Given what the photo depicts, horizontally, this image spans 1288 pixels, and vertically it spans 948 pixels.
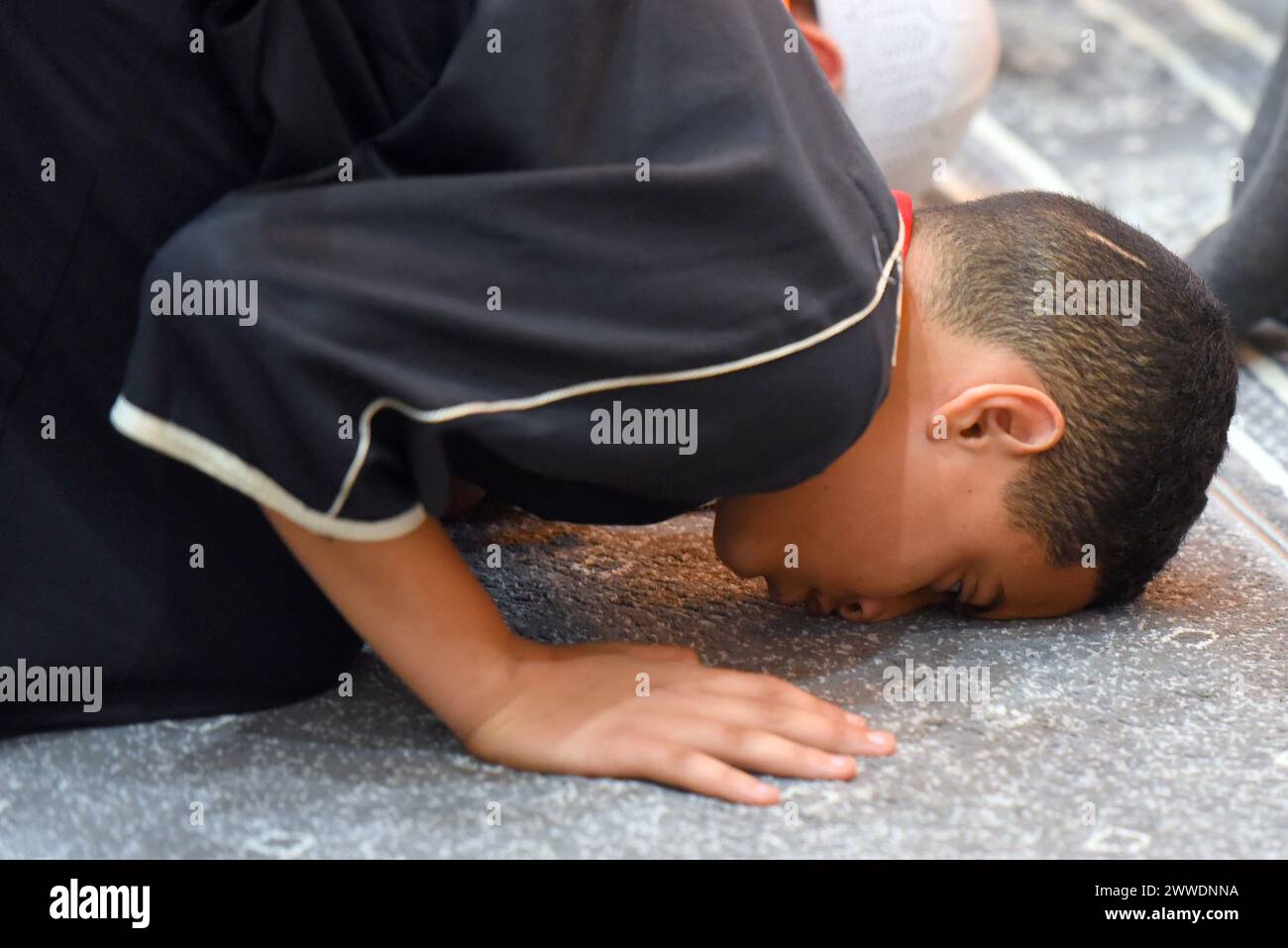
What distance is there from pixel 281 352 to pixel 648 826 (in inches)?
11.8

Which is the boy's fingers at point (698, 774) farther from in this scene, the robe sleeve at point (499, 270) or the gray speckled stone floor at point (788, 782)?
the robe sleeve at point (499, 270)

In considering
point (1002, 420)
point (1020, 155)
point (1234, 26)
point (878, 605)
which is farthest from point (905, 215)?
point (1234, 26)

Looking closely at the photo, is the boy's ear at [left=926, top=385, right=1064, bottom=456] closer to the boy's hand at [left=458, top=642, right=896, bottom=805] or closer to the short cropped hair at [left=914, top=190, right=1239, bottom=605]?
the short cropped hair at [left=914, top=190, right=1239, bottom=605]

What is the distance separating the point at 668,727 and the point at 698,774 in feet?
0.11

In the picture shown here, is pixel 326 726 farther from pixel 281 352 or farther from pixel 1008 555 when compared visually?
pixel 1008 555

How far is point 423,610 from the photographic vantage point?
32.1 inches

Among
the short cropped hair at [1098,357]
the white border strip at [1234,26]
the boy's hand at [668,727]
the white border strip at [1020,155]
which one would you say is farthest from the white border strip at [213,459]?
the white border strip at [1234,26]

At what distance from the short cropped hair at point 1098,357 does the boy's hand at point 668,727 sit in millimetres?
188

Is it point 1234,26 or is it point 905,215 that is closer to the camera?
point 905,215

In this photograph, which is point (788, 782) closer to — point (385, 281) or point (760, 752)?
point (760, 752)

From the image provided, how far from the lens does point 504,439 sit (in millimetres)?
762

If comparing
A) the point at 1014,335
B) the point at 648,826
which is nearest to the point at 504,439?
the point at 648,826

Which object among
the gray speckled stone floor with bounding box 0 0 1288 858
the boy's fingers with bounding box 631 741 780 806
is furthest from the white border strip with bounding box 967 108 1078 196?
the boy's fingers with bounding box 631 741 780 806
